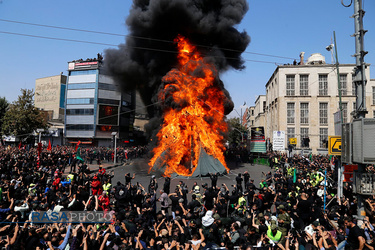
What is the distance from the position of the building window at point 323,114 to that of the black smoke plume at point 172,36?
56.2 feet

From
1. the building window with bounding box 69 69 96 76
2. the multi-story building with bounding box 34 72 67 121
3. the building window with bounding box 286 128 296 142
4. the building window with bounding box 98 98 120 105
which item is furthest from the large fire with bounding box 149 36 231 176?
the multi-story building with bounding box 34 72 67 121

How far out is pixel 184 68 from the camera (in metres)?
25.7

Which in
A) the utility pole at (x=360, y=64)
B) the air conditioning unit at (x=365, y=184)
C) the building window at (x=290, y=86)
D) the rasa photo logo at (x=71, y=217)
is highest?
the building window at (x=290, y=86)

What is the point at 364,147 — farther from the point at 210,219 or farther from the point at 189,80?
the point at 189,80

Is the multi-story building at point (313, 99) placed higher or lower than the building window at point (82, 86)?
lower

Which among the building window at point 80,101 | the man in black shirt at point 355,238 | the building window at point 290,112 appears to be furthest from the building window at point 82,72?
the man in black shirt at point 355,238

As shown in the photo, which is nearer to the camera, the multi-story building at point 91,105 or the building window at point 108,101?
the multi-story building at point 91,105

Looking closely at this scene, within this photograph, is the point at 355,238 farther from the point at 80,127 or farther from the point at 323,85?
the point at 80,127

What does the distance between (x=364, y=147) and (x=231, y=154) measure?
31924 mm

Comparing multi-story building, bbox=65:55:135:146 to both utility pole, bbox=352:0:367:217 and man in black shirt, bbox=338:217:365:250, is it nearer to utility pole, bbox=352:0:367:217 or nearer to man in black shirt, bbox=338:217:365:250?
utility pole, bbox=352:0:367:217

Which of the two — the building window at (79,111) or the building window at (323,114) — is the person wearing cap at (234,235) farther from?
the building window at (79,111)

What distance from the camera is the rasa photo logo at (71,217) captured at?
23.7ft

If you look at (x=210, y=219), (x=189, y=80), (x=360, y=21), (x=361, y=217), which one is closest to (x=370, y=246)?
(x=361, y=217)

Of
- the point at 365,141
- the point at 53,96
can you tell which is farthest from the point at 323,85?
the point at 53,96
